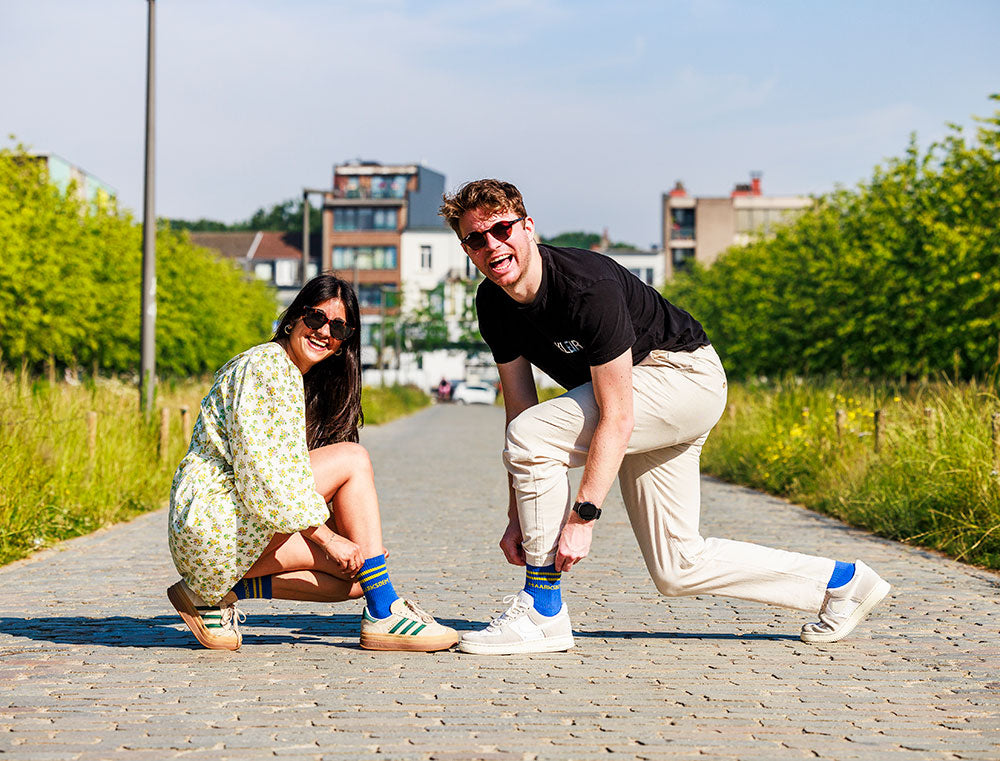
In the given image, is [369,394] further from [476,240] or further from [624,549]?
[476,240]

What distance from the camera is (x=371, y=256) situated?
99.6 m

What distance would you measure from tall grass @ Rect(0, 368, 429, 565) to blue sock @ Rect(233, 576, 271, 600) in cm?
359

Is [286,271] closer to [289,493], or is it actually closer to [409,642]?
[409,642]

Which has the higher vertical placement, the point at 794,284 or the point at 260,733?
the point at 794,284

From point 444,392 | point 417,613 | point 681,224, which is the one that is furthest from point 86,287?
point 681,224

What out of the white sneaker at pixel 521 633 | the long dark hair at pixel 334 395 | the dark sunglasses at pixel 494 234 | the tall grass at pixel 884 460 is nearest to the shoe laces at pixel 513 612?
the white sneaker at pixel 521 633

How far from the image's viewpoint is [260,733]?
4035 millimetres

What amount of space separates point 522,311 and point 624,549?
466cm

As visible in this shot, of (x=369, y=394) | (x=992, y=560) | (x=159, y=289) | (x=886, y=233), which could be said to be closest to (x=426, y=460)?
(x=886, y=233)

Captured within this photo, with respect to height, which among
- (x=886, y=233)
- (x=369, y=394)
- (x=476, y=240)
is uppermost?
(x=886, y=233)

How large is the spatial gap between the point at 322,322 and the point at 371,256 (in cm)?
9512

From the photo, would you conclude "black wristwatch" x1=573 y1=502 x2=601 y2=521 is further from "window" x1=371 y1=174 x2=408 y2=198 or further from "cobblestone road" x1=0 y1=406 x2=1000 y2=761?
"window" x1=371 y1=174 x2=408 y2=198

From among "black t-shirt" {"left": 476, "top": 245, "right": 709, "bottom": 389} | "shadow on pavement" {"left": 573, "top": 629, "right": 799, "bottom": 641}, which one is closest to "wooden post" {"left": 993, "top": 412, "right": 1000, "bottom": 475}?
"shadow on pavement" {"left": 573, "top": 629, "right": 799, "bottom": 641}

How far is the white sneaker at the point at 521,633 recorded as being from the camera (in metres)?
5.25
